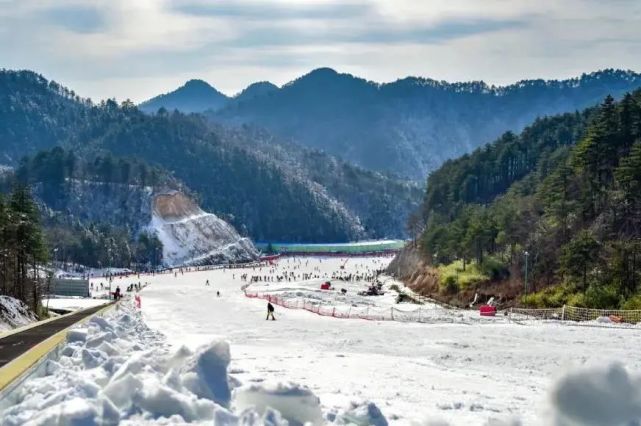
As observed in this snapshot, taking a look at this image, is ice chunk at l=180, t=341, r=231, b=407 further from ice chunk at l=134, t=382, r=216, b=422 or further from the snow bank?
ice chunk at l=134, t=382, r=216, b=422

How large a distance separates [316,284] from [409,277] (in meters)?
17.2

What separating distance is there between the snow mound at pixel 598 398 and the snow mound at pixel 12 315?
1058 inches

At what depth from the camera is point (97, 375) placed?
36.2ft

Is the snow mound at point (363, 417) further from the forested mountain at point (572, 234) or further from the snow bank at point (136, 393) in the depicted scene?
the forested mountain at point (572, 234)

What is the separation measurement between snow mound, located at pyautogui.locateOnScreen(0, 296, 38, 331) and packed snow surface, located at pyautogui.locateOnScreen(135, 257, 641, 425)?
6.09 meters

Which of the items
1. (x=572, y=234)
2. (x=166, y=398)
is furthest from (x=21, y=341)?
(x=572, y=234)

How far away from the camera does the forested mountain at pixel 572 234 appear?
178 ft

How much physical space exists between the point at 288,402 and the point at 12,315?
2869 centimetres

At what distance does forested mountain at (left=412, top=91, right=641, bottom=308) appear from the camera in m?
54.2

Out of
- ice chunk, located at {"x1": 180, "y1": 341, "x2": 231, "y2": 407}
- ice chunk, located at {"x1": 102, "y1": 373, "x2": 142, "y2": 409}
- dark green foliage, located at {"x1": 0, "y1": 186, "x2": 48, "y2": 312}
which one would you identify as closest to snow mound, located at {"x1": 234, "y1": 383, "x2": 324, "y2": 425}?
ice chunk, located at {"x1": 180, "y1": 341, "x2": 231, "y2": 407}

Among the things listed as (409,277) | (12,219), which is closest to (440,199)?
(409,277)

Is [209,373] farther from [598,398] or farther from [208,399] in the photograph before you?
[598,398]

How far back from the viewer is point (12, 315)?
112 ft

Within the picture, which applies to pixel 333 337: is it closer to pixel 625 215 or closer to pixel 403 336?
pixel 403 336
